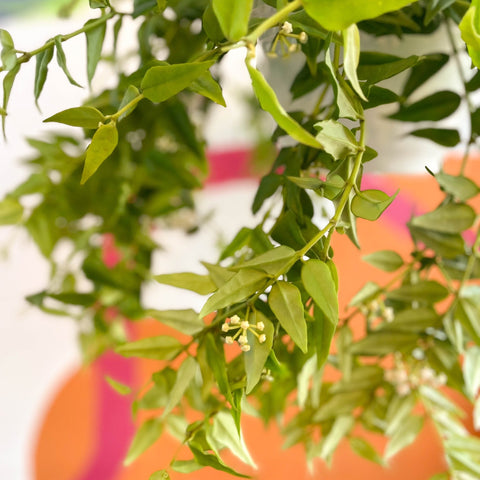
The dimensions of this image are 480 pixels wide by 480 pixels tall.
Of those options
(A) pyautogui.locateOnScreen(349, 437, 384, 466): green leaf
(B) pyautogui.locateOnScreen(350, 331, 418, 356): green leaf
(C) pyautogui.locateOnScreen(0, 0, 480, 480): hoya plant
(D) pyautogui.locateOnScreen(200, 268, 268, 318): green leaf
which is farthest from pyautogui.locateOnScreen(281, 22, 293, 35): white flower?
(A) pyautogui.locateOnScreen(349, 437, 384, 466): green leaf

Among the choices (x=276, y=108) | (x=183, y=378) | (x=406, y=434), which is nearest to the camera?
(x=276, y=108)

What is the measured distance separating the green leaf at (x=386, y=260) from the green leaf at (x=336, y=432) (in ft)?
0.40

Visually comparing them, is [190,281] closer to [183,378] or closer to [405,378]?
[183,378]

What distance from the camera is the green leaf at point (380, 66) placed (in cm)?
23

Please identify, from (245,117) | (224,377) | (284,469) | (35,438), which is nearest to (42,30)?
(245,117)

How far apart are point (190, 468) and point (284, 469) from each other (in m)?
0.50

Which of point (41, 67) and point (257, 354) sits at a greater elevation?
point (41, 67)

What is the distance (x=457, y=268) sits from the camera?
344mm

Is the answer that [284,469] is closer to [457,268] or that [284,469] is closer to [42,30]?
[457,268]

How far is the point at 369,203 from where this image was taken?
22 cm

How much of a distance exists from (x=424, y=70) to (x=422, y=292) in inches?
5.2

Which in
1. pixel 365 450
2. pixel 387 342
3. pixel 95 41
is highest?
pixel 95 41

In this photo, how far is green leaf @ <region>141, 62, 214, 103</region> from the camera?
0.19m

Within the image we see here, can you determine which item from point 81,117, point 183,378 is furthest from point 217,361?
point 81,117
